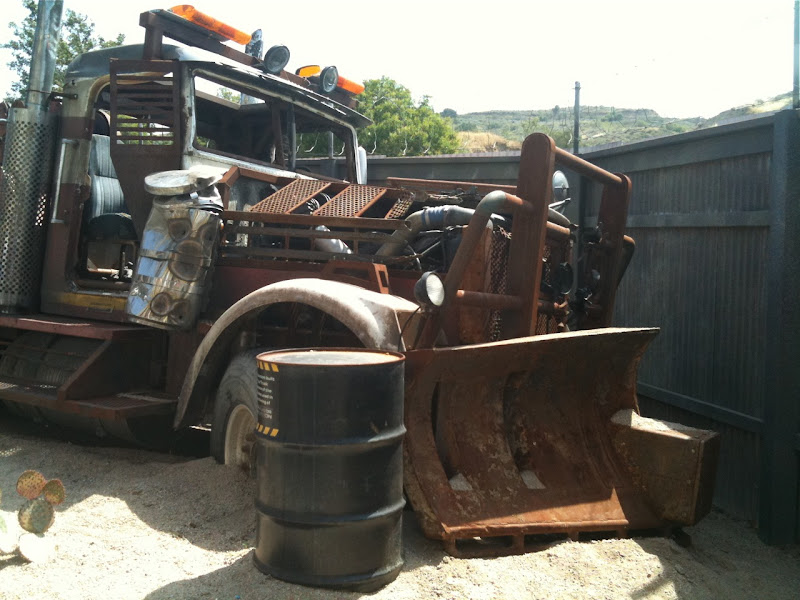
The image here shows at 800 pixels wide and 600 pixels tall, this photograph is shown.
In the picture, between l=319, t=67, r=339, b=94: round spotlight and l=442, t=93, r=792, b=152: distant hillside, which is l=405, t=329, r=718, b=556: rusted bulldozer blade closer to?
l=319, t=67, r=339, b=94: round spotlight

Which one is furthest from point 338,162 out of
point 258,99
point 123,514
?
point 123,514

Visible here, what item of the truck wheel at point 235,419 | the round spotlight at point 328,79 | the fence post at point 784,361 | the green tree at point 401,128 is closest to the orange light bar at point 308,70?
the round spotlight at point 328,79

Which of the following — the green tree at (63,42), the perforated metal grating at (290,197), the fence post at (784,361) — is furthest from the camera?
the green tree at (63,42)

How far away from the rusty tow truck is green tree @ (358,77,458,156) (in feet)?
75.6

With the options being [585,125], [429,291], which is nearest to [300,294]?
[429,291]

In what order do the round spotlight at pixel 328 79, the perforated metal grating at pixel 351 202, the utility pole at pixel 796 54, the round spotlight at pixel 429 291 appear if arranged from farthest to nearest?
the round spotlight at pixel 328 79 → the perforated metal grating at pixel 351 202 → the utility pole at pixel 796 54 → the round spotlight at pixel 429 291

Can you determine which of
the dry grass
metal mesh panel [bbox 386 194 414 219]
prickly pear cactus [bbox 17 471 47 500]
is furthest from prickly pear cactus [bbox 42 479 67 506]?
the dry grass

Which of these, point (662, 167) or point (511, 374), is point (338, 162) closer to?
point (662, 167)

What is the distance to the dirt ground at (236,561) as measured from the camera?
3.03m

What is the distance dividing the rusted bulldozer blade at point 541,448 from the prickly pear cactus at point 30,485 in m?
1.61

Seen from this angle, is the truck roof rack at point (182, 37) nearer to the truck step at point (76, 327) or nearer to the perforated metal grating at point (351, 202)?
the perforated metal grating at point (351, 202)

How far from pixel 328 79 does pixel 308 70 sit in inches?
10.2

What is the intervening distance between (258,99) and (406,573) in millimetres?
3714

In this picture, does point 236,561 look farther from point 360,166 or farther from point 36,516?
point 360,166
